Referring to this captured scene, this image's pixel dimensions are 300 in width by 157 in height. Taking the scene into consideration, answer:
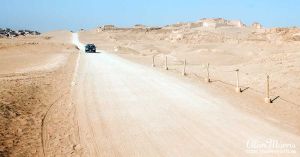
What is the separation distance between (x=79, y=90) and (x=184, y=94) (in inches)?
Answer: 228

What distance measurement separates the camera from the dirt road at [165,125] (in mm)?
11046

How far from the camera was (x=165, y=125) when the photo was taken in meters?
13.7

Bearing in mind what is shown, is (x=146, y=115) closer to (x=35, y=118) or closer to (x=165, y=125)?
(x=165, y=125)

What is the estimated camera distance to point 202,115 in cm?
1514

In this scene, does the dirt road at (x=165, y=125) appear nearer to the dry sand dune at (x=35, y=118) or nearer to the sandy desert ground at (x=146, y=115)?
the sandy desert ground at (x=146, y=115)

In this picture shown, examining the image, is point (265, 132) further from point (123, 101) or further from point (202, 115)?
point (123, 101)

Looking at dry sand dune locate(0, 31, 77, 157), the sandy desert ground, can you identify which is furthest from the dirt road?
dry sand dune locate(0, 31, 77, 157)

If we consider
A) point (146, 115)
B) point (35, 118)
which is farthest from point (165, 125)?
point (35, 118)

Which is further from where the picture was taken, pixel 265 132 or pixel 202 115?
pixel 202 115

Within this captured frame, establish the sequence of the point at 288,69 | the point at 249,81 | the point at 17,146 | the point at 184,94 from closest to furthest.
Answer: the point at 17,146 < the point at 184,94 < the point at 249,81 < the point at 288,69

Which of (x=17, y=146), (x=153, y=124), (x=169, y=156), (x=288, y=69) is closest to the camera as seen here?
(x=169, y=156)

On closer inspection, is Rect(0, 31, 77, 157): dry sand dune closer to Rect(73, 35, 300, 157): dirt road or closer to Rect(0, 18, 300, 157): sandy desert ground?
Rect(0, 18, 300, 157): sandy desert ground

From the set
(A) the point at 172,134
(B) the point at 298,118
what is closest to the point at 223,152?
(A) the point at 172,134

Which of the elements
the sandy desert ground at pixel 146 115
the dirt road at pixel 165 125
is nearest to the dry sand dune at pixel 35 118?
the sandy desert ground at pixel 146 115
